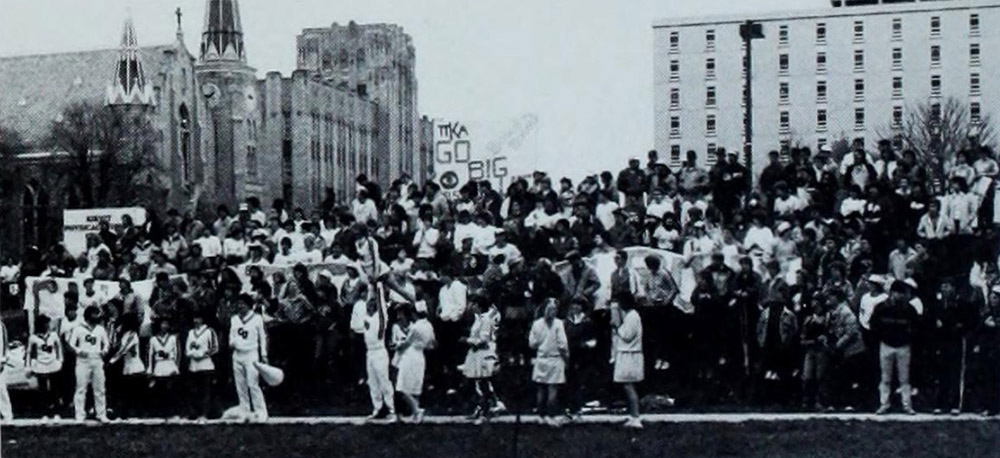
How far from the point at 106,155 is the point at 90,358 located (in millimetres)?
44615

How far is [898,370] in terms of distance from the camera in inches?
680

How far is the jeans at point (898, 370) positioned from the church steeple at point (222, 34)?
8149 centimetres

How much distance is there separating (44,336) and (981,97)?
68.3 metres

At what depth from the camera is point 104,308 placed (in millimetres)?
18969

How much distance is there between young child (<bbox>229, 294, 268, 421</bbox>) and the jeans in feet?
22.7

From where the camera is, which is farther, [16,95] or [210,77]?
[210,77]

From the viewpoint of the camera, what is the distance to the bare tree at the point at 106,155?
60.9 metres

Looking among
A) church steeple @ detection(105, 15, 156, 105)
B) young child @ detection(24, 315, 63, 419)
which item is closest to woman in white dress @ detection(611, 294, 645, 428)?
young child @ detection(24, 315, 63, 419)

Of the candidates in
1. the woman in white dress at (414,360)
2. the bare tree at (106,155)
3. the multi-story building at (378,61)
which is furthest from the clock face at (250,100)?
the woman in white dress at (414,360)

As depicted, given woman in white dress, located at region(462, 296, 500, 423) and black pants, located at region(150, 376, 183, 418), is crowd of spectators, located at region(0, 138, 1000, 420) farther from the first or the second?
black pants, located at region(150, 376, 183, 418)

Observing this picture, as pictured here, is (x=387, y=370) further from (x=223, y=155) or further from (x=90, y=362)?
(x=223, y=155)

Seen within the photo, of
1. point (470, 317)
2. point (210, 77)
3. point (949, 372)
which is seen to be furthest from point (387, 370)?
point (210, 77)

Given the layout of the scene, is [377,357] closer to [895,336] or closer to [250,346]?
[250,346]

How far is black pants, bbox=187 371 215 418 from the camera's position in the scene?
736 inches
